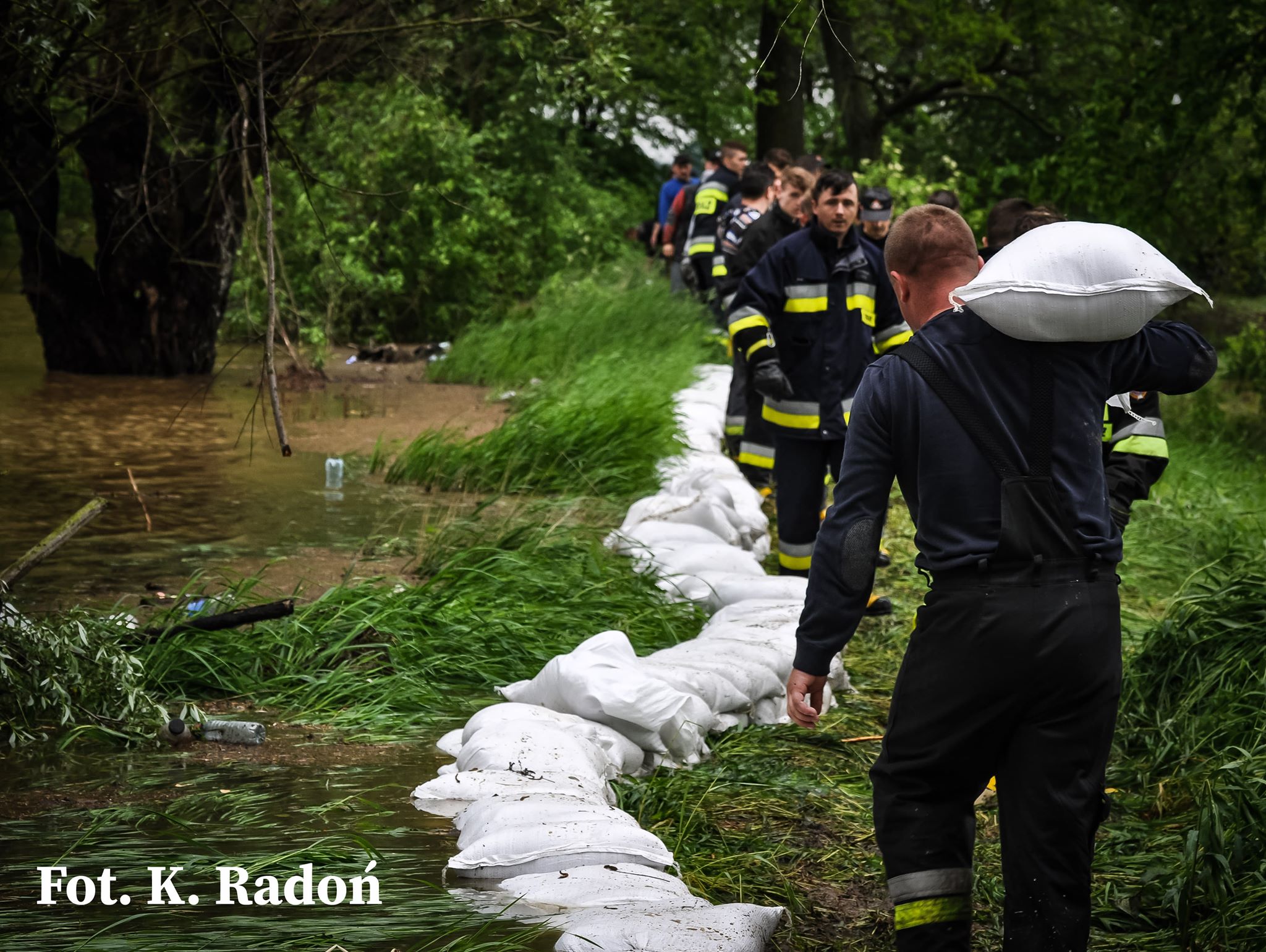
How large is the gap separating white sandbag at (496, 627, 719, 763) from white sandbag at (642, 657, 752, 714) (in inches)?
3.9

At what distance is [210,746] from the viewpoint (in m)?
4.15

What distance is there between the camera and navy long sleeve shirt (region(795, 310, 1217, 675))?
267 cm

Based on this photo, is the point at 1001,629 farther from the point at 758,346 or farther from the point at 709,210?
the point at 709,210

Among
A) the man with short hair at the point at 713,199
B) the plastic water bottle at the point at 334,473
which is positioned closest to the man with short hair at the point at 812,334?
the plastic water bottle at the point at 334,473

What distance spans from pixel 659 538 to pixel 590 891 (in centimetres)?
334

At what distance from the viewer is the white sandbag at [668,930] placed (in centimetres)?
272

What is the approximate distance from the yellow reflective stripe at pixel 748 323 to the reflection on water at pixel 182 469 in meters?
1.94

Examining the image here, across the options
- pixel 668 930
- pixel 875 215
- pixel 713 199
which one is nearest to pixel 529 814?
pixel 668 930

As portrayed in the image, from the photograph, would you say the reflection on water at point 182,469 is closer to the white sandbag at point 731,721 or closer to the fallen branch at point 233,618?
the fallen branch at point 233,618

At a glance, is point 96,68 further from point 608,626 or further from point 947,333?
point 947,333

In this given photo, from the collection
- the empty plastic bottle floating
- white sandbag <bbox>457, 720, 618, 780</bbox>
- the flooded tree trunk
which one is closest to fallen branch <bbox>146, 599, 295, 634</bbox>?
the empty plastic bottle floating

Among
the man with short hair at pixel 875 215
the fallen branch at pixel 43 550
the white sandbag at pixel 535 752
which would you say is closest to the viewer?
the white sandbag at pixel 535 752

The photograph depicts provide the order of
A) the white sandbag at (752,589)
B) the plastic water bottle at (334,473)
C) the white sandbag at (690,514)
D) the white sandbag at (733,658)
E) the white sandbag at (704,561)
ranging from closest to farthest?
the white sandbag at (733,658)
the white sandbag at (752,589)
the white sandbag at (704,561)
the white sandbag at (690,514)
the plastic water bottle at (334,473)

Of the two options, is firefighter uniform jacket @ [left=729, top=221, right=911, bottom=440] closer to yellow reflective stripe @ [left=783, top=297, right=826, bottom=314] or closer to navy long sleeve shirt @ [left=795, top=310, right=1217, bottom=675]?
yellow reflective stripe @ [left=783, top=297, right=826, bottom=314]
